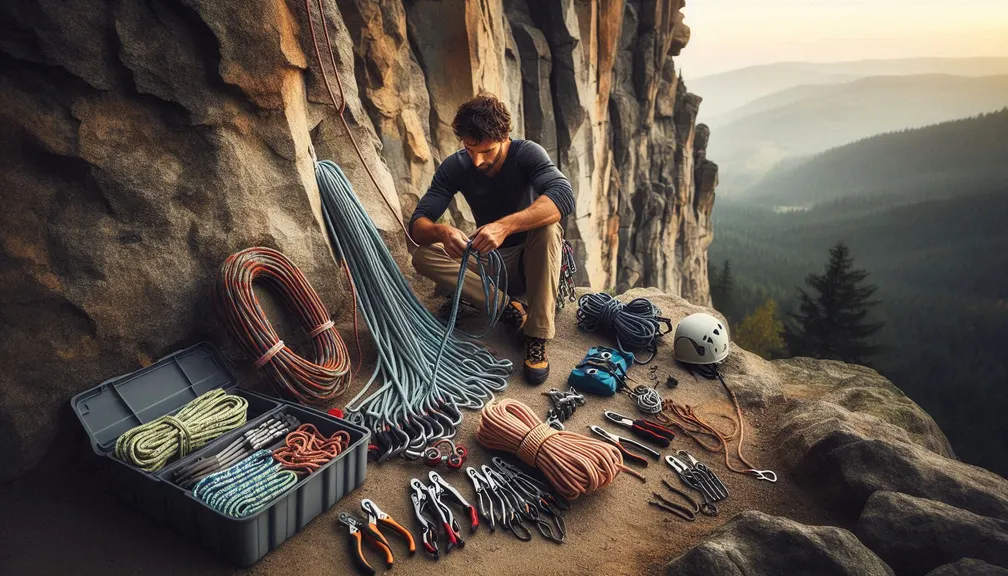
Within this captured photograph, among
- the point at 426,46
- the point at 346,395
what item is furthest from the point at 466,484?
the point at 426,46

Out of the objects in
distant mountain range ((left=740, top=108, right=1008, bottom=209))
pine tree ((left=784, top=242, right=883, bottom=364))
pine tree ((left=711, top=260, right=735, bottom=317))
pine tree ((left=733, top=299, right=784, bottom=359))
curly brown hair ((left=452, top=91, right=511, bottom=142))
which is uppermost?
curly brown hair ((left=452, top=91, right=511, bottom=142))

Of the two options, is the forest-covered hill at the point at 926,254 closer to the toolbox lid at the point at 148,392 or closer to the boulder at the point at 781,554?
the boulder at the point at 781,554

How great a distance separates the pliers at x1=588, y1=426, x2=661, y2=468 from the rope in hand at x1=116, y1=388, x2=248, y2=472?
2151 millimetres

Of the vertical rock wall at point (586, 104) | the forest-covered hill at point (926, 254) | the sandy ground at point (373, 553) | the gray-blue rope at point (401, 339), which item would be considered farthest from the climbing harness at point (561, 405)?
the forest-covered hill at point (926, 254)

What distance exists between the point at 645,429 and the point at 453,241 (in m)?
1.83

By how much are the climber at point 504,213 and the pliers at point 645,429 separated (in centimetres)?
68

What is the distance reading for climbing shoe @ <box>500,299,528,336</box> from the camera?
15.4ft

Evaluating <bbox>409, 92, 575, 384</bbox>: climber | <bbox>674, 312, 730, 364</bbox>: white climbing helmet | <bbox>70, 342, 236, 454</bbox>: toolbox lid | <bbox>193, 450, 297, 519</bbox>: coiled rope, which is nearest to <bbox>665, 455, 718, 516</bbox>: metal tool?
<bbox>409, 92, 575, 384</bbox>: climber

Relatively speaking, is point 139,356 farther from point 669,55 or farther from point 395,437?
point 669,55

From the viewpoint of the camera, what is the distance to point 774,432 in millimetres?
3959

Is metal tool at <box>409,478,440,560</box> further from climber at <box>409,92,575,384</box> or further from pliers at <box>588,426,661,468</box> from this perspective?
climber at <box>409,92,575,384</box>

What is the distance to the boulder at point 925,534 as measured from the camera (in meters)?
2.33

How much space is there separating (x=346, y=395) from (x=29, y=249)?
1.94 meters

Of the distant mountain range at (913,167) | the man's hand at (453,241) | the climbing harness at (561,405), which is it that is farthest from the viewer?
the distant mountain range at (913,167)
